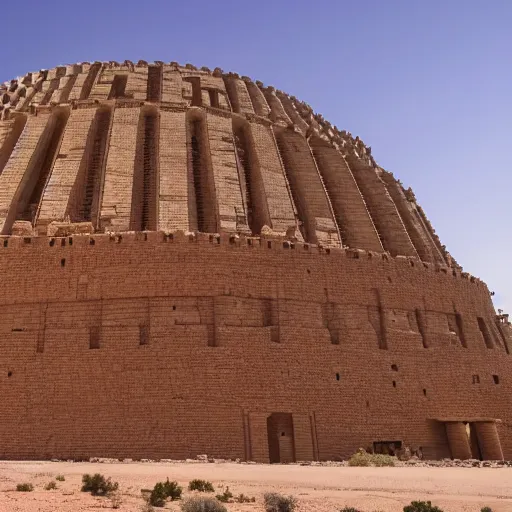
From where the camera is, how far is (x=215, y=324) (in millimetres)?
15609

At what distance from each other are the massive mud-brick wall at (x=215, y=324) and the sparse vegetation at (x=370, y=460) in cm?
101

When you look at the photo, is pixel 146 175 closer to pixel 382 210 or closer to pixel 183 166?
pixel 183 166

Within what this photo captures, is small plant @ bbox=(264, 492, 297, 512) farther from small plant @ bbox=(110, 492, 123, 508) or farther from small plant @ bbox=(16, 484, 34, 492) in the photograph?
small plant @ bbox=(16, 484, 34, 492)

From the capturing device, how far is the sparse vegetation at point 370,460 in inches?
530

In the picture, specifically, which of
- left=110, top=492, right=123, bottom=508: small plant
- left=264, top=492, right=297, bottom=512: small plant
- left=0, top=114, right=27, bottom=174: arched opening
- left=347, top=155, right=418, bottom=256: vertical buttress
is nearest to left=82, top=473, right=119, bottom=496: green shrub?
left=110, top=492, right=123, bottom=508: small plant

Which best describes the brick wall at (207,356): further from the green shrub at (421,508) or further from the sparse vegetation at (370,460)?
the green shrub at (421,508)

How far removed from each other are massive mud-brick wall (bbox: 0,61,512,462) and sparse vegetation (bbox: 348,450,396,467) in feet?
3.31

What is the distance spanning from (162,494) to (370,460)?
7065mm

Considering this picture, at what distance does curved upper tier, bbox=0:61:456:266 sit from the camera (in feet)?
67.4

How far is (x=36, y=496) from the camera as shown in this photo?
305 inches

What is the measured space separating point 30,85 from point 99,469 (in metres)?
24.0

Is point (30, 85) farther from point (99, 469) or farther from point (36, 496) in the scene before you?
point (36, 496)

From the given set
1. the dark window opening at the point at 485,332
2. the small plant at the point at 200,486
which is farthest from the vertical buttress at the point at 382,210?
the small plant at the point at 200,486

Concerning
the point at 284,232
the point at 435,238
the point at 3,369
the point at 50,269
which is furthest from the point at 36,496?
the point at 435,238
